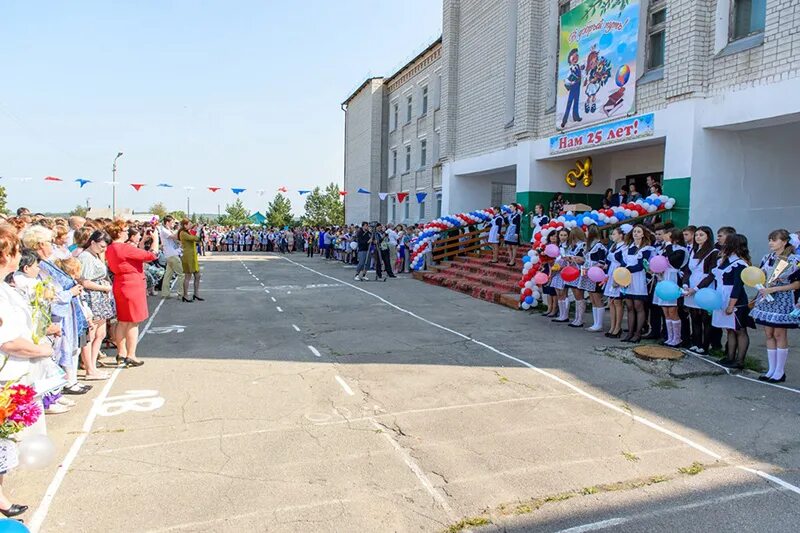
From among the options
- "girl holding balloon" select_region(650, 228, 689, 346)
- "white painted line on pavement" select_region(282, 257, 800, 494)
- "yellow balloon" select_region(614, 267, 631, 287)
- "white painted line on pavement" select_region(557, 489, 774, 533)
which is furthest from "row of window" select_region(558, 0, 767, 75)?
"white painted line on pavement" select_region(557, 489, 774, 533)

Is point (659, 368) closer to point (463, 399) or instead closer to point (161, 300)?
point (463, 399)

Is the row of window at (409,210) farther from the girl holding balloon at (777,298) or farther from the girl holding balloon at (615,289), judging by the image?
the girl holding balloon at (777,298)

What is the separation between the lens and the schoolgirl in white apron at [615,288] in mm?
9148

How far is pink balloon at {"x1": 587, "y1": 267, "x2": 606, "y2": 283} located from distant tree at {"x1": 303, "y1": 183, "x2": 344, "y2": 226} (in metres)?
62.9

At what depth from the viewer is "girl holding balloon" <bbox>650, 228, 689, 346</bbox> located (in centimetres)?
832

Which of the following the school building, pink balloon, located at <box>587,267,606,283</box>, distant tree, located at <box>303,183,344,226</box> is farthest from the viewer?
distant tree, located at <box>303,183,344,226</box>

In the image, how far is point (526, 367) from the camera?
7.41 meters

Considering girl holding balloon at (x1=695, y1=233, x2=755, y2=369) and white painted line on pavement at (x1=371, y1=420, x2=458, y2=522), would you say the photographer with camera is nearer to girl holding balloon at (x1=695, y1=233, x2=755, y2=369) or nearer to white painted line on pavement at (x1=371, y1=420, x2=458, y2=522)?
girl holding balloon at (x1=695, y1=233, x2=755, y2=369)

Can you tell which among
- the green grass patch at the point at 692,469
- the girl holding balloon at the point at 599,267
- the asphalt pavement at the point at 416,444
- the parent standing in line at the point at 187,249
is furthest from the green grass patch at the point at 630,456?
the parent standing in line at the point at 187,249

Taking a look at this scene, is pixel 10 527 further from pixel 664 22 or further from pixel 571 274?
pixel 664 22

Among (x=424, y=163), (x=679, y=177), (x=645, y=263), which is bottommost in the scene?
(x=645, y=263)

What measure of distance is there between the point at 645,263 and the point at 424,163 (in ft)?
72.1

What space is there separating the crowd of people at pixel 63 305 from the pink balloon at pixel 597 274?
6740 millimetres

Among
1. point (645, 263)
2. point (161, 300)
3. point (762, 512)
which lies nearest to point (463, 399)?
point (762, 512)
